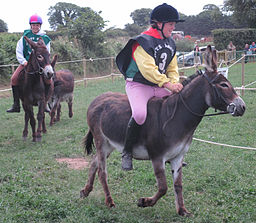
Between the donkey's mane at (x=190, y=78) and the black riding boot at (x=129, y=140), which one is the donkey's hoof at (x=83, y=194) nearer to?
the black riding boot at (x=129, y=140)

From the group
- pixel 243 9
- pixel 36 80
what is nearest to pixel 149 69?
pixel 36 80

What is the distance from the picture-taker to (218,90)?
3.89 m

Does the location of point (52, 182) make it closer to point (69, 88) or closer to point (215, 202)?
point (215, 202)

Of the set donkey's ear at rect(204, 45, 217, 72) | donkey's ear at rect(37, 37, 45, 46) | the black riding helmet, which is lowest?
donkey's ear at rect(204, 45, 217, 72)

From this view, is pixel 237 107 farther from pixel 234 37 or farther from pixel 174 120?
pixel 234 37

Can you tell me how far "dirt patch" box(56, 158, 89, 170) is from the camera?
669cm

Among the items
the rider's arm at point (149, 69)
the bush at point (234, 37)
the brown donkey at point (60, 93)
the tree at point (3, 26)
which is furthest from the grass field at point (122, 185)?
the tree at point (3, 26)

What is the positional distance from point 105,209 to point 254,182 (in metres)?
2.47

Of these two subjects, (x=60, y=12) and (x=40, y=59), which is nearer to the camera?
(x=40, y=59)

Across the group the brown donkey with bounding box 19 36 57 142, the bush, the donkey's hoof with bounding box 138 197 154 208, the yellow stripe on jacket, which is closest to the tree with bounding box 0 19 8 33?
the bush

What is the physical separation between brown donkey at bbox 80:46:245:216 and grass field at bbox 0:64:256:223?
346 millimetres

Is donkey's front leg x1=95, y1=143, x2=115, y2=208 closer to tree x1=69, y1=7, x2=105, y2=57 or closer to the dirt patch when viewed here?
the dirt patch

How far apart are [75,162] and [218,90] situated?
3940 millimetres

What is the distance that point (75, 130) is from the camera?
9.53 m
